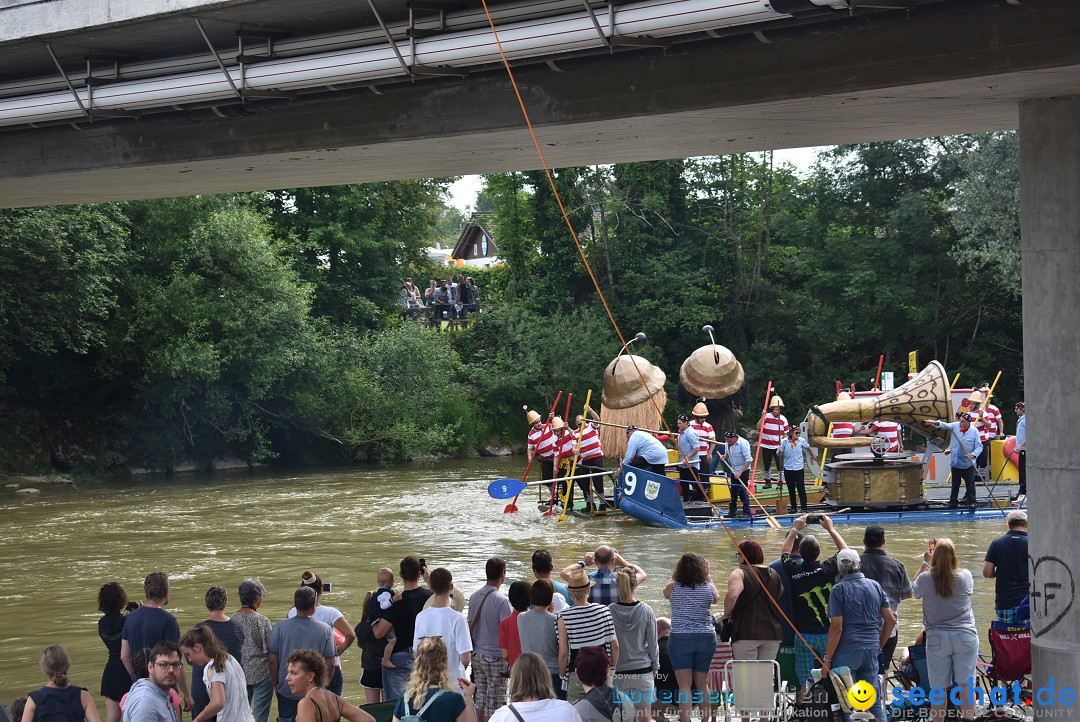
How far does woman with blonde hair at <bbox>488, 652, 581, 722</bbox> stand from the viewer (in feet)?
18.2

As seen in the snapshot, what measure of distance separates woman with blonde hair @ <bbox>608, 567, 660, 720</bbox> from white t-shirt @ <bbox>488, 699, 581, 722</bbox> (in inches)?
88.0

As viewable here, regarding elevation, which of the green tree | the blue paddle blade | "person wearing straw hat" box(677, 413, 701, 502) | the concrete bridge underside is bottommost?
the blue paddle blade

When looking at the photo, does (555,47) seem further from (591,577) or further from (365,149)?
(591,577)

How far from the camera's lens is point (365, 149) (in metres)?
10.6

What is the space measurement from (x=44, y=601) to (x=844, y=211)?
112ft

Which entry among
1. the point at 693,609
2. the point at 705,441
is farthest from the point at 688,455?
the point at 693,609

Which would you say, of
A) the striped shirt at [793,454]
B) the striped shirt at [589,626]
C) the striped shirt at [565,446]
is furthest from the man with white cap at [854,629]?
the striped shirt at [565,446]

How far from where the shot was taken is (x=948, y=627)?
8.17 m

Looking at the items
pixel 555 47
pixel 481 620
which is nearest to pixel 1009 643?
pixel 481 620

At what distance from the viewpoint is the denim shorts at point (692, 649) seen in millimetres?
8164

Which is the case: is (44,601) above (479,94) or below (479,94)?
below

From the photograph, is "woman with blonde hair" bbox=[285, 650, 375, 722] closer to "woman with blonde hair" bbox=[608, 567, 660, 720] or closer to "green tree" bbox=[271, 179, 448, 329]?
"woman with blonde hair" bbox=[608, 567, 660, 720]

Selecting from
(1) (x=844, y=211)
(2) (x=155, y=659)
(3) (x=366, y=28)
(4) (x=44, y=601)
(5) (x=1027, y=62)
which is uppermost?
(1) (x=844, y=211)

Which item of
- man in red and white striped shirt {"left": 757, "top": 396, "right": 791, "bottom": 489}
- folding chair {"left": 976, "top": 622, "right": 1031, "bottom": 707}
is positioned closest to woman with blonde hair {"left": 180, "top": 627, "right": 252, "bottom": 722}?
folding chair {"left": 976, "top": 622, "right": 1031, "bottom": 707}
